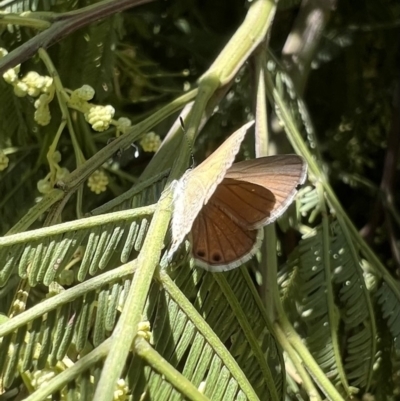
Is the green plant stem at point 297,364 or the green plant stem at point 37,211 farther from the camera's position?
the green plant stem at point 297,364

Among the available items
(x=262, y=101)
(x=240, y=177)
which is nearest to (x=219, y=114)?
(x=262, y=101)

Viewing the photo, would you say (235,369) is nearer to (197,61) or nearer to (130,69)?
(130,69)

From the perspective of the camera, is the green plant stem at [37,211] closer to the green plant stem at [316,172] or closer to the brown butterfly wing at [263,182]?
the brown butterfly wing at [263,182]

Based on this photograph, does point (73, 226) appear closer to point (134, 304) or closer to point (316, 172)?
point (134, 304)

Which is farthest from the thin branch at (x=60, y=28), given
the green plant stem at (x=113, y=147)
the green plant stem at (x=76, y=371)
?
the green plant stem at (x=76, y=371)

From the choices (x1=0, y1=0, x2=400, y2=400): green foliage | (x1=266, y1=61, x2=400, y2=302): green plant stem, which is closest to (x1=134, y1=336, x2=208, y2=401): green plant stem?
(x1=0, y1=0, x2=400, y2=400): green foliage

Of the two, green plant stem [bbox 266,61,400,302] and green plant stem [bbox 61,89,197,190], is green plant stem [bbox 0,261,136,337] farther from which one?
green plant stem [bbox 266,61,400,302]

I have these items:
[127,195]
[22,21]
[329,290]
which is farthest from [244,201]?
[22,21]
